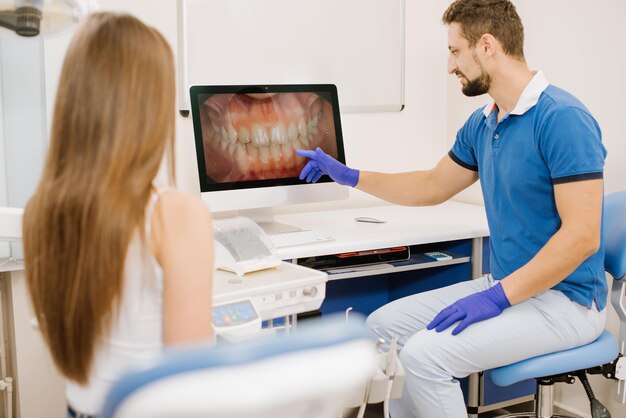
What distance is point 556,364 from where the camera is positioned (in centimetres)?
170

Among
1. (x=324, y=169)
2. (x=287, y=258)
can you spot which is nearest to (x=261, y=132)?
(x=324, y=169)

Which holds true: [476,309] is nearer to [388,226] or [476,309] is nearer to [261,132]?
[388,226]

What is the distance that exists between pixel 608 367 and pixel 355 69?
4.90 feet

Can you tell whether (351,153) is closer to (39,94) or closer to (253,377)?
(39,94)

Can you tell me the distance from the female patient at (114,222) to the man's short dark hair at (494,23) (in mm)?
1152

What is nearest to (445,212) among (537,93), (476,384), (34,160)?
(476,384)

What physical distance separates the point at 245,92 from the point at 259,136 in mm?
145

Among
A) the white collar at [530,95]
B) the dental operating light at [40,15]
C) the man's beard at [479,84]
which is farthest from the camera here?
the man's beard at [479,84]

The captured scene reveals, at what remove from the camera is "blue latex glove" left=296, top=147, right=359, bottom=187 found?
2.25m

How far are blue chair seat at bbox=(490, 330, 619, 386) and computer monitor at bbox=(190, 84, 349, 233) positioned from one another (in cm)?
84

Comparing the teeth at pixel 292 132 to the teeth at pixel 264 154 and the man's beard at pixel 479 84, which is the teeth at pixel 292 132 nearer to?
the teeth at pixel 264 154

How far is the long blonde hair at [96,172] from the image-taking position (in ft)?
3.13

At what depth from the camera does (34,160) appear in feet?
6.92

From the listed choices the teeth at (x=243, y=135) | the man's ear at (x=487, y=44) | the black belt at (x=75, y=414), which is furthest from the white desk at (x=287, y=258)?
the black belt at (x=75, y=414)
